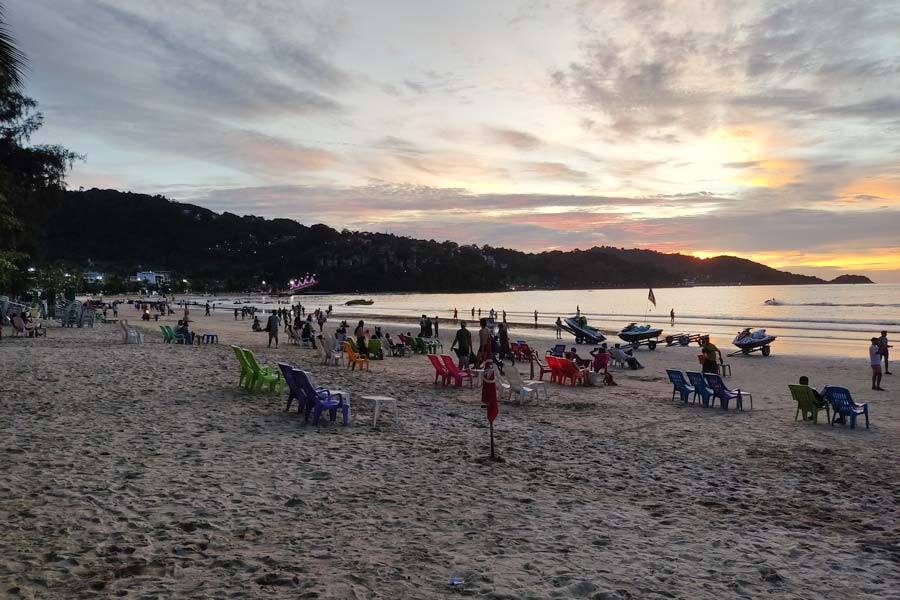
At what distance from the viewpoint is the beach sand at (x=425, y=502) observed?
4.16 meters

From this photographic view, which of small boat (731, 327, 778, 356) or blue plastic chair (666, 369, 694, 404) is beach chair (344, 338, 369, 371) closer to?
blue plastic chair (666, 369, 694, 404)

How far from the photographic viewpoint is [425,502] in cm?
577

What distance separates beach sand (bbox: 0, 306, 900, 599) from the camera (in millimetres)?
4156

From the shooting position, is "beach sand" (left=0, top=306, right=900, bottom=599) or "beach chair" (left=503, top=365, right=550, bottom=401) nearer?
"beach sand" (left=0, top=306, right=900, bottom=599)

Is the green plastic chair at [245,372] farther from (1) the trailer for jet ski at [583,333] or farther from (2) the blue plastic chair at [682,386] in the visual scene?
(1) the trailer for jet ski at [583,333]

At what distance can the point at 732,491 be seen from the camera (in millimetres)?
6629

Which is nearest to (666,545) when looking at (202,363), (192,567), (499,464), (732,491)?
(732,491)

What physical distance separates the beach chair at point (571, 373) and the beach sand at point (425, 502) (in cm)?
413

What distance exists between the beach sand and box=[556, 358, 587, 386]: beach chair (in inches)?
163

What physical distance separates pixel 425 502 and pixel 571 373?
33.5ft

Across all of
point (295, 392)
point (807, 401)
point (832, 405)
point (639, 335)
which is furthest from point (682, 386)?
point (639, 335)

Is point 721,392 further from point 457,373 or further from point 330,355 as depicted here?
point 330,355

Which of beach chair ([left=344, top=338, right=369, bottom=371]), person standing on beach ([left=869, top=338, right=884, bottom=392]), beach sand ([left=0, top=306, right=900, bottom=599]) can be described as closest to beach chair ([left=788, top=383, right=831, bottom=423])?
beach sand ([left=0, top=306, right=900, bottom=599])

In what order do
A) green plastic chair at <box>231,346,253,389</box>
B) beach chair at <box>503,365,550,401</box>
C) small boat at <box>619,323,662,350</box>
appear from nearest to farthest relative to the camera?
green plastic chair at <box>231,346,253,389</box>
beach chair at <box>503,365,550,401</box>
small boat at <box>619,323,662,350</box>
